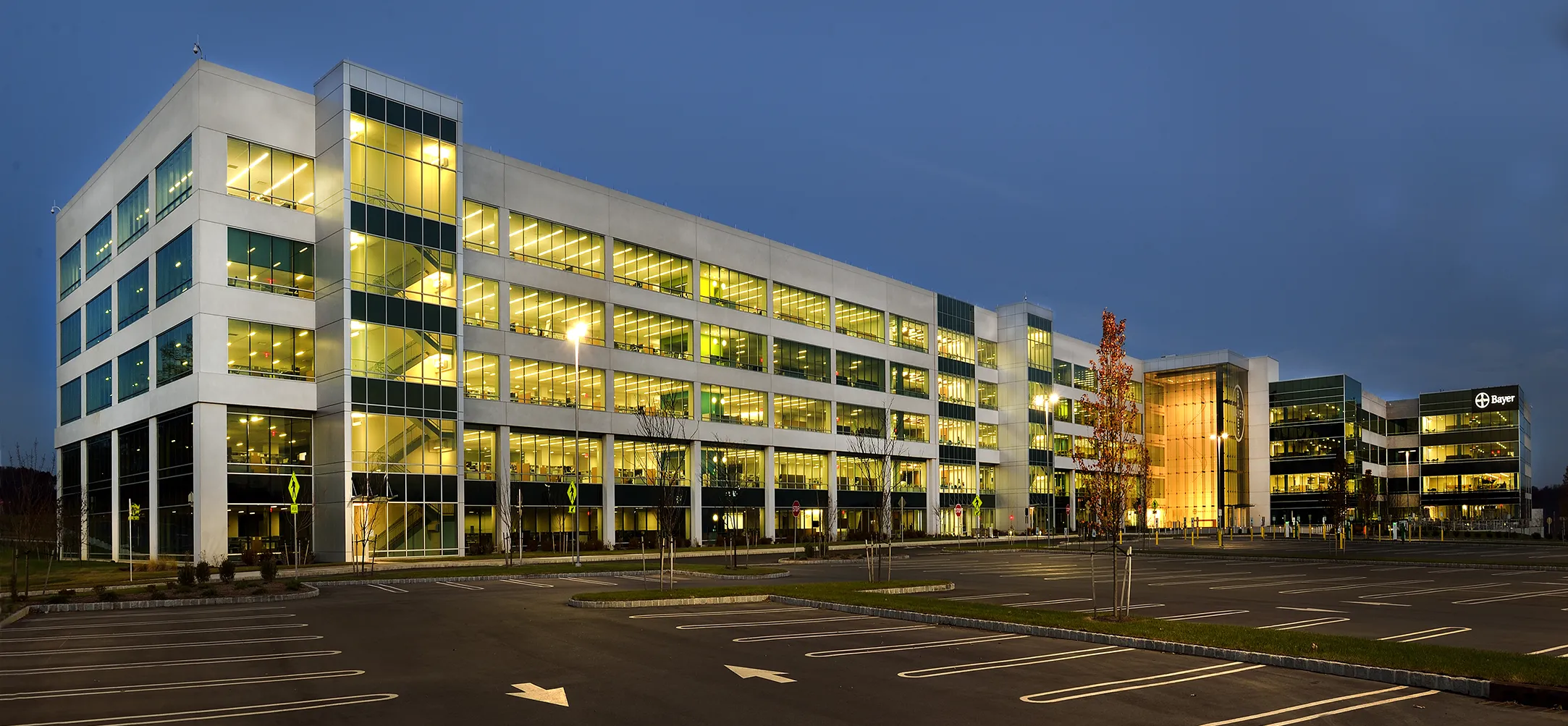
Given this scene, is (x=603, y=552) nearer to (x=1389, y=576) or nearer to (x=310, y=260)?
(x=310, y=260)

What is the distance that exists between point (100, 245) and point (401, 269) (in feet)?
81.9

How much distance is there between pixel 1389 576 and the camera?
1544 inches

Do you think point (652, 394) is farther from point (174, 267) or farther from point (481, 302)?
point (174, 267)

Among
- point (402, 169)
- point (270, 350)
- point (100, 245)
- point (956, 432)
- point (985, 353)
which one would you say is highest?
point (402, 169)

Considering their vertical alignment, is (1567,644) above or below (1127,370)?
below

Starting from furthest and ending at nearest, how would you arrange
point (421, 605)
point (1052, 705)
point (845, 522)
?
point (845, 522), point (421, 605), point (1052, 705)

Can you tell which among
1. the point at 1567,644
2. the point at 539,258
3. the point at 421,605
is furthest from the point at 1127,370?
the point at 539,258

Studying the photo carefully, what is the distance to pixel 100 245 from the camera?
62531mm

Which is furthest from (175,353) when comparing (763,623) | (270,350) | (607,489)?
(763,623)

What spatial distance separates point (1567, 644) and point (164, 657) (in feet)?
82.1

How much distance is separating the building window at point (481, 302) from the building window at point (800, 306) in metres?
24.8

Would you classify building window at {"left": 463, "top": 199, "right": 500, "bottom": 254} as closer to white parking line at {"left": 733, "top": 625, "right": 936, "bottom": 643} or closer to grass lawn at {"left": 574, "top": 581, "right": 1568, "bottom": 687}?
grass lawn at {"left": 574, "top": 581, "right": 1568, "bottom": 687}

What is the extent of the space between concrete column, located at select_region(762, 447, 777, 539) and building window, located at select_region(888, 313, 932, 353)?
18.5m

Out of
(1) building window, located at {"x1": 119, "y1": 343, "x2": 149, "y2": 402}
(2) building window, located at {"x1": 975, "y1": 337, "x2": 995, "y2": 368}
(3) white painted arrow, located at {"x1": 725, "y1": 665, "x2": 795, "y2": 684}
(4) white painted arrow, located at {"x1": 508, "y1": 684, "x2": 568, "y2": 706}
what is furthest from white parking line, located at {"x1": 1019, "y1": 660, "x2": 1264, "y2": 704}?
(2) building window, located at {"x1": 975, "y1": 337, "x2": 995, "y2": 368}
